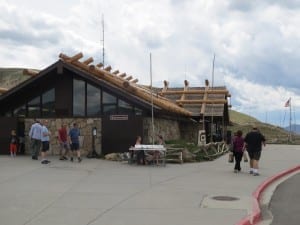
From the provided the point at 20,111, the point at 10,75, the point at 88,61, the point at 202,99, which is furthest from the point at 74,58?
the point at 10,75

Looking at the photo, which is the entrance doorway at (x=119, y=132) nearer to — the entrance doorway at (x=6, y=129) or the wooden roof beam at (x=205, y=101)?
the entrance doorway at (x=6, y=129)

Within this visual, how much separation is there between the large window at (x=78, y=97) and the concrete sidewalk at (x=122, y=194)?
5551 mm

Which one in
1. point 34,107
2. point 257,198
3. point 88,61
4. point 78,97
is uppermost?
point 88,61

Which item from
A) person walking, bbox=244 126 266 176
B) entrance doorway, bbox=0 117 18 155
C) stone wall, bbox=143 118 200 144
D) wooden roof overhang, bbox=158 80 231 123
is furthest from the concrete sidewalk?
wooden roof overhang, bbox=158 80 231 123

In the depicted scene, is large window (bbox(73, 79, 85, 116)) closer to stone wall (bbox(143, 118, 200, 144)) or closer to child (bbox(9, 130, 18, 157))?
child (bbox(9, 130, 18, 157))

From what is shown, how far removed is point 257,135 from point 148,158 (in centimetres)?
482

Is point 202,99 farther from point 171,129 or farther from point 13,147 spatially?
point 13,147

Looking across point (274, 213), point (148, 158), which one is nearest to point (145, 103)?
point (148, 158)

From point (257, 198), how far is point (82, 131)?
13.7 metres

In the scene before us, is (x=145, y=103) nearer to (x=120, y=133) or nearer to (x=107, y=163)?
(x=120, y=133)

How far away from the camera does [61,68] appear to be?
24.8 metres

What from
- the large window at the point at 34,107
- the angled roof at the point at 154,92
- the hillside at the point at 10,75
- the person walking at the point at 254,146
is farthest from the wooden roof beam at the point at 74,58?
the hillside at the point at 10,75

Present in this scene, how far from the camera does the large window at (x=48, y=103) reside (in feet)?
85.3

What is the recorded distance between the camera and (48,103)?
85.7 ft
